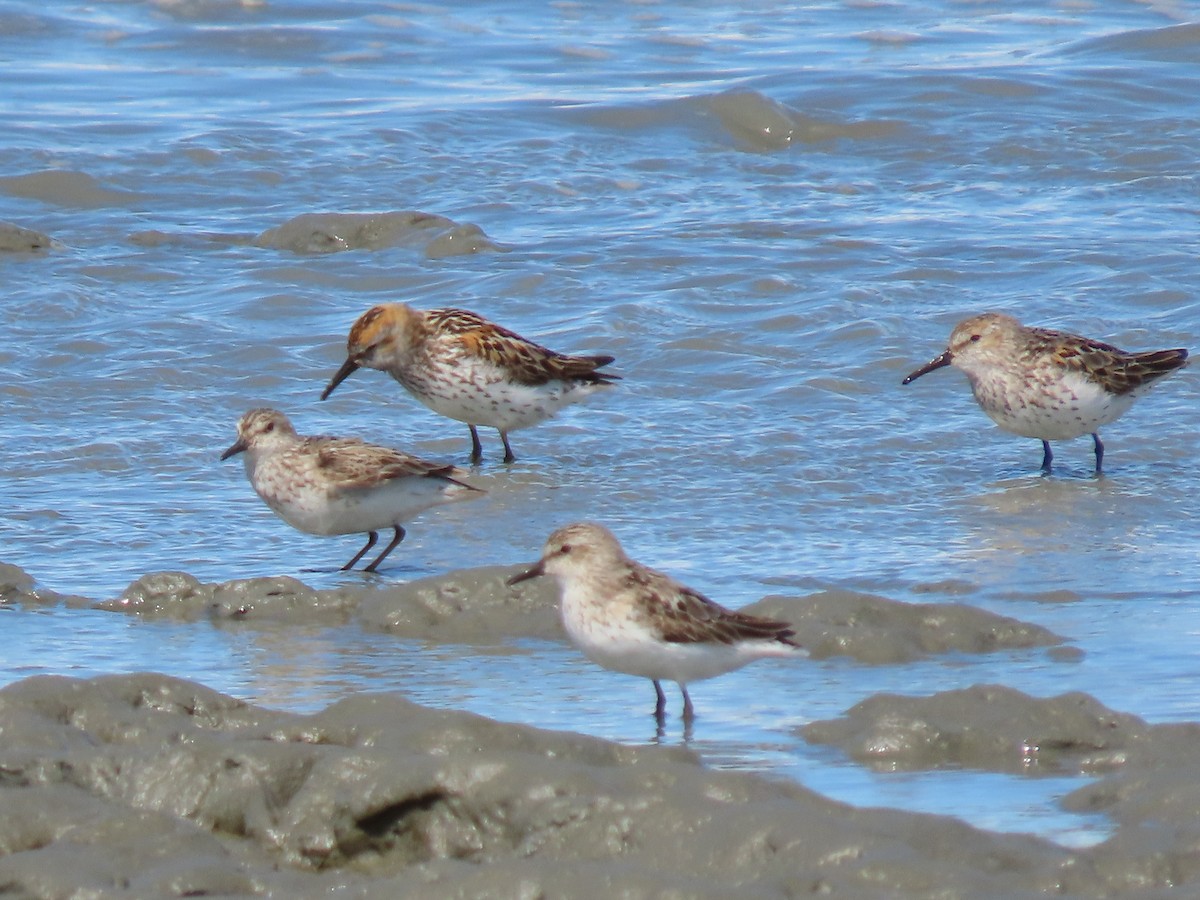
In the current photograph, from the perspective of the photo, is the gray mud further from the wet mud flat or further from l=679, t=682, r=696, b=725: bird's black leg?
the wet mud flat

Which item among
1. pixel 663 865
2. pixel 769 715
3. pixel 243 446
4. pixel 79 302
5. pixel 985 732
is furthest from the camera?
pixel 79 302

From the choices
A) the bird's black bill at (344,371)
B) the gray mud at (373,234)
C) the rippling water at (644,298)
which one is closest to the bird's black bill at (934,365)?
the rippling water at (644,298)

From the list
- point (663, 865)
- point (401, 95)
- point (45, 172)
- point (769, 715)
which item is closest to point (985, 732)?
point (769, 715)

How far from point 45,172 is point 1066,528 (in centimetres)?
982

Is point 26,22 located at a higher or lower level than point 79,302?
higher

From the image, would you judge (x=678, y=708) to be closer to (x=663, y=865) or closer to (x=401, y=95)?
(x=663, y=865)

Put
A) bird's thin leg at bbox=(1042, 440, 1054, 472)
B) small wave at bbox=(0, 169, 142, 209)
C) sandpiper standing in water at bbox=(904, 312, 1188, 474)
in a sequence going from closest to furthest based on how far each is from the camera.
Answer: sandpiper standing in water at bbox=(904, 312, 1188, 474) → bird's thin leg at bbox=(1042, 440, 1054, 472) → small wave at bbox=(0, 169, 142, 209)

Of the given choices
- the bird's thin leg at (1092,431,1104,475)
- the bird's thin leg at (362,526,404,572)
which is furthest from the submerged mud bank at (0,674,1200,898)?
the bird's thin leg at (1092,431,1104,475)

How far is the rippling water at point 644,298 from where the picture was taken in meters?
6.99

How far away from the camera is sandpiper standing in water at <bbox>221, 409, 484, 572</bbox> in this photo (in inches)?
327

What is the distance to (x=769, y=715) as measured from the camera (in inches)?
241

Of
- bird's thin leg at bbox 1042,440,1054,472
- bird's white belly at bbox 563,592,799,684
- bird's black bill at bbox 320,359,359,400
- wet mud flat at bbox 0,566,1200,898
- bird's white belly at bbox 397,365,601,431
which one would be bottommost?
bird's thin leg at bbox 1042,440,1054,472

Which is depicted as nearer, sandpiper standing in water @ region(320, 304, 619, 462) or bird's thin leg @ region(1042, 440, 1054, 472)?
bird's thin leg @ region(1042, 440, 1054, 472)

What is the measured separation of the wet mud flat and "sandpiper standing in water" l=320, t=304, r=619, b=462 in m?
4.91
